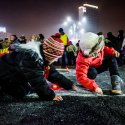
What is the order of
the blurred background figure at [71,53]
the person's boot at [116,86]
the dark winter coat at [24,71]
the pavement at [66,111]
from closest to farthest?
1. the pavement at [66,111]
2. the dark winter coat at [24,71]
3. the person's boot at [116,86]
4. the blurred background figure at [71,53]

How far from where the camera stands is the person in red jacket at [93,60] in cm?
491

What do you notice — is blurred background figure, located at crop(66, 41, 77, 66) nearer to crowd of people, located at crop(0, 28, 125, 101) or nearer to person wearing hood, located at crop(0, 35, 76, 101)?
crowd of people, located at crop(0, 28, 125, 101)

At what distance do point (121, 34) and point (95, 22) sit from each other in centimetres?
5793

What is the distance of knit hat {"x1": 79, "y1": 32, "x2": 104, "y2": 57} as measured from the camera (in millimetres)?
4859

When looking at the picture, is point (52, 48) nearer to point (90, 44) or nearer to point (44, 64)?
point (44, 64)

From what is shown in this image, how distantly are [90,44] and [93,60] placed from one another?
0.68 m

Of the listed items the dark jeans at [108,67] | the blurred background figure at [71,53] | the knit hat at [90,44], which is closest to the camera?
the knit hat at [90,44]

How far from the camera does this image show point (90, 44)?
4.84 meters

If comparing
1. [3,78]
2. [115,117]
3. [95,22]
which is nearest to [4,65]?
[3,78]

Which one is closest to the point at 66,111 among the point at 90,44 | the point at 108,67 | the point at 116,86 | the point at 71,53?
the point at 90,44

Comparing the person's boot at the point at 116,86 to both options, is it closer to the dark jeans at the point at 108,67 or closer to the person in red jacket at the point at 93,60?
the person in red jacket at the point at 93,60

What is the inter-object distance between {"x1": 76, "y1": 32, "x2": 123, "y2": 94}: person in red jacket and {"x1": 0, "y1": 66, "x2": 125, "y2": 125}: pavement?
0.26 m

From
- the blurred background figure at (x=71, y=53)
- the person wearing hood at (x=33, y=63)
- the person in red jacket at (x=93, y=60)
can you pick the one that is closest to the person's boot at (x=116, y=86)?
the person in red jacket at (x=93, y=60)

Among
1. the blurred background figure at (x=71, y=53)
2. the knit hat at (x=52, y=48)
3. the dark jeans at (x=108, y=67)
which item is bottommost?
the blurred background figure at (x=71, y=53)
